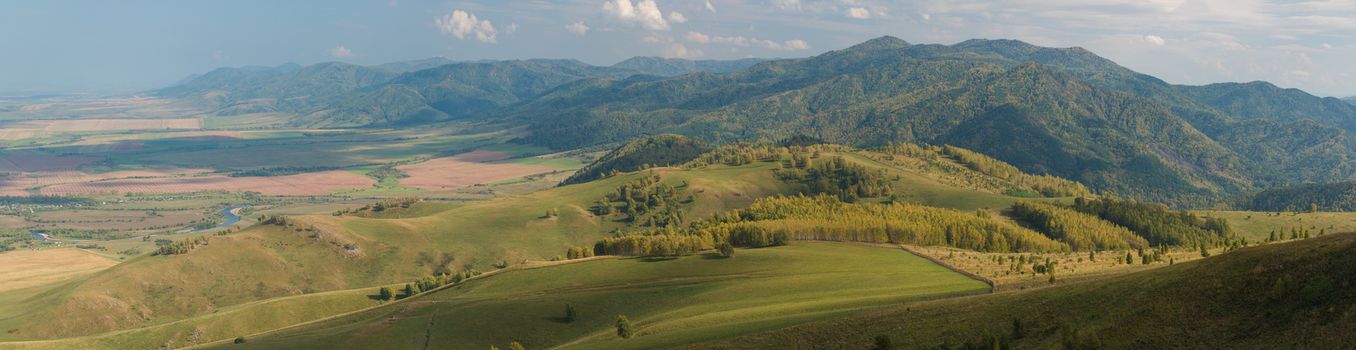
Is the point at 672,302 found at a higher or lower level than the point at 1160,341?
lower

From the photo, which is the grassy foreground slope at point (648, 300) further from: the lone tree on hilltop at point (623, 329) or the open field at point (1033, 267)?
the open field at point (1033, 267)

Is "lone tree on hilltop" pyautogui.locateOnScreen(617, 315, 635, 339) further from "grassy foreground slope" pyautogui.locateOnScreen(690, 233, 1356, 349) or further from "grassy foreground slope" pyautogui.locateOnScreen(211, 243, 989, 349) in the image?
"grassy foreground slope" pyautogui.locateOnScreen(690, 233, 1356, 349)

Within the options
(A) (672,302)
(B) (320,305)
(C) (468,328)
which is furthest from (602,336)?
(B) (320,305)

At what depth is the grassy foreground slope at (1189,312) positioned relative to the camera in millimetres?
42094

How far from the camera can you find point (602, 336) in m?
111

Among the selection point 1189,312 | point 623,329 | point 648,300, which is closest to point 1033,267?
point 1189,312

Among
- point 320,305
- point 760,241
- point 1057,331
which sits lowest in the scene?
point 320,305

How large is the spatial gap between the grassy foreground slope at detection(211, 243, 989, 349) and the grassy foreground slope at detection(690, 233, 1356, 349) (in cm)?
2344

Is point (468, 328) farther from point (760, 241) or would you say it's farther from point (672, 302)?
point (760, 241)

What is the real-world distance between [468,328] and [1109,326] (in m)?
111

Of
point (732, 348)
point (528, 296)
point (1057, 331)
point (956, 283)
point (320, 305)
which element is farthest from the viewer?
point (320, 305)

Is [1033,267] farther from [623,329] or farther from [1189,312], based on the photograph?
[623,329]

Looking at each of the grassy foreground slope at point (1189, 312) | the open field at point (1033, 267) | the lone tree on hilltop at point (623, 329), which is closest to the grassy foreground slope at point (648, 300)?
the lone tree on hilltop at point (623, 329)

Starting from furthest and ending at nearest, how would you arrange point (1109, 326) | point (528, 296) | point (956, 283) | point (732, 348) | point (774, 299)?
point (528, 296)
point (774, 299)
point (956, 283)
point (732, 348)
point (1109, 326)
